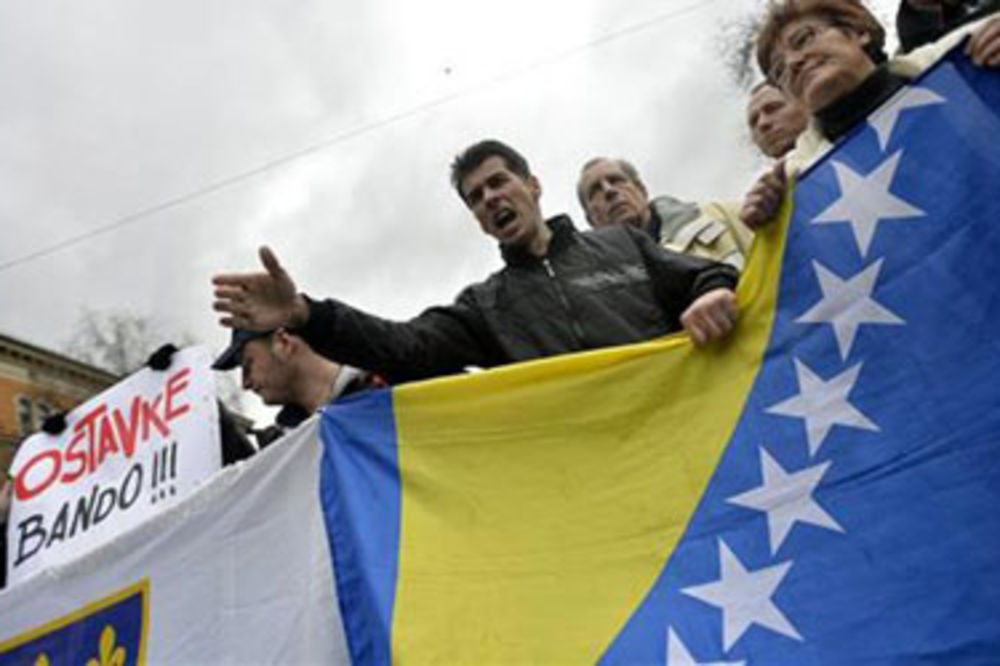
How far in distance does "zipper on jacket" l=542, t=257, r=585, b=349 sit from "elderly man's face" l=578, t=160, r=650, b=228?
3.60ft

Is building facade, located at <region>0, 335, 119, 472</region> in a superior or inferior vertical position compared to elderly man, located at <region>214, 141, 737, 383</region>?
superior

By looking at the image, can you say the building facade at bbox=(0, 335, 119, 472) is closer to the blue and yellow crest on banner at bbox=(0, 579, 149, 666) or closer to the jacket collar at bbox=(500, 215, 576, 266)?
the blue and yellow crest on banner at bbox=(0, 579, 149, 666)

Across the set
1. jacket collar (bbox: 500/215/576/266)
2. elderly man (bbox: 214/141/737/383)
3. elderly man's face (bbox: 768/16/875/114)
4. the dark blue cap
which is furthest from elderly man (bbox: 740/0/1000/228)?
the dark blue cap

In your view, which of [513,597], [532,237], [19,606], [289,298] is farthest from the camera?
[19,606]

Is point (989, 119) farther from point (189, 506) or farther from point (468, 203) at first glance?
point (189, 506)

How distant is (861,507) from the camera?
5.14 ft

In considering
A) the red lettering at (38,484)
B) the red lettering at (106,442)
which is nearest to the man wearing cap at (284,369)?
the red lettering at (106,442)

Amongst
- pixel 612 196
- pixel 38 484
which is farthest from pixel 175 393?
pixel 612 196

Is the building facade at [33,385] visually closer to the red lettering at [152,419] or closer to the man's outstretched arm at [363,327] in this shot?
the red lettering at [152,419]

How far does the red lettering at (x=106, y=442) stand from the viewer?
3.12 metres

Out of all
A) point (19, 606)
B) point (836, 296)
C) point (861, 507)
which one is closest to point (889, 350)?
point (836, 296)

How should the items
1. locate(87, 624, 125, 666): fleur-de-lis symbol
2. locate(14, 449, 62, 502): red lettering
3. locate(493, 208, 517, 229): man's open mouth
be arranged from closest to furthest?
locate(493, 208, 517, 229): man's open mouth, locate(87, 624, 125, 666): fleur-de-lis symbol, locate(14, 449, 62, 502): red lettering

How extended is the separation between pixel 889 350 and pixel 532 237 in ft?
3.57

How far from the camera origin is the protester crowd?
184cm
